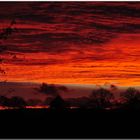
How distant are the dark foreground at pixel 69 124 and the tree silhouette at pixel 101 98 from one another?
341 centimetres

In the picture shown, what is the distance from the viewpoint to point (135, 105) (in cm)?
1267

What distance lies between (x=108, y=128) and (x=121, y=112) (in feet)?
2.44

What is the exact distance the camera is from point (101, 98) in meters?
15.0

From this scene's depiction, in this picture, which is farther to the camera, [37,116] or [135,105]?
[135,105]

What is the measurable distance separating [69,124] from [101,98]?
5231mm

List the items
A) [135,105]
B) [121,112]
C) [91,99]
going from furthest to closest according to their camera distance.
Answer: [91,99]
[135,105]
[121,112]

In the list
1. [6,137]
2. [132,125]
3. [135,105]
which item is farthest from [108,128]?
[135,105]

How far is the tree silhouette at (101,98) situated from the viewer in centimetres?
1381

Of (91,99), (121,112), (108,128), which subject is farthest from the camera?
(91,99)

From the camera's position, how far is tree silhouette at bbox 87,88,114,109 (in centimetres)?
1381

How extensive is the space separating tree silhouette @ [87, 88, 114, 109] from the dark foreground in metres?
3.41

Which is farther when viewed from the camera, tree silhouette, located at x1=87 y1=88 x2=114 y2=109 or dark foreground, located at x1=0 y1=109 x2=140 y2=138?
tree silhouette, located at x1=87 y1=88 x2=114 y2=109

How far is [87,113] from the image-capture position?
10.3 meters

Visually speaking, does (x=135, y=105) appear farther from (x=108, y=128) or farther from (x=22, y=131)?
(x=22, y=131)
